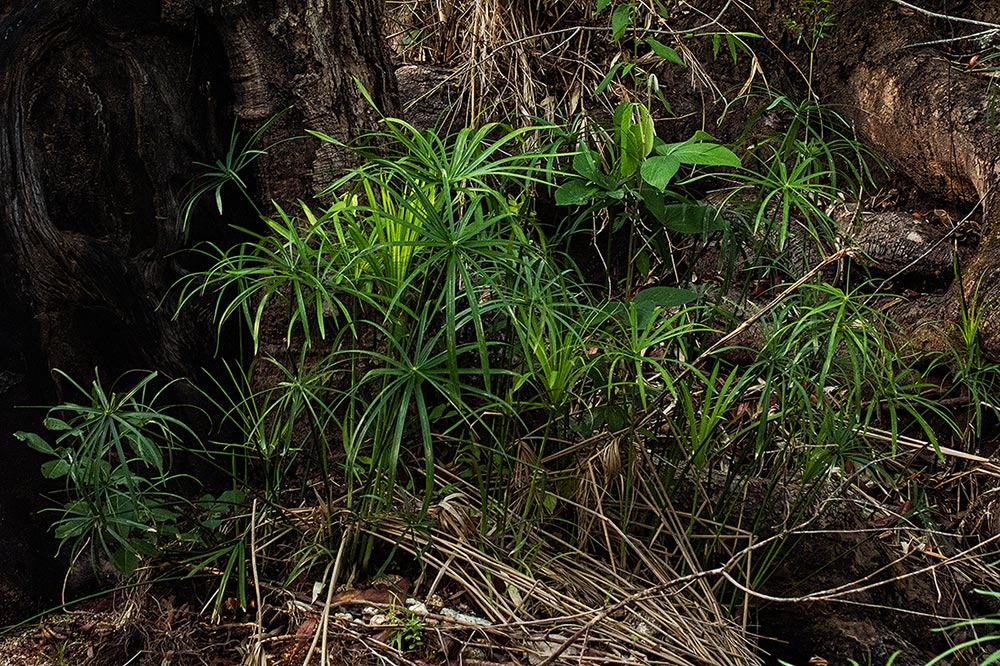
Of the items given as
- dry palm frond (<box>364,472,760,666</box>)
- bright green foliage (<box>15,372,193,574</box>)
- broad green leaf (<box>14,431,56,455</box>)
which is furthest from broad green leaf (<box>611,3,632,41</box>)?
broad green leaf (<box>14,431,56,455</box>)

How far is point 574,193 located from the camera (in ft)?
5.57

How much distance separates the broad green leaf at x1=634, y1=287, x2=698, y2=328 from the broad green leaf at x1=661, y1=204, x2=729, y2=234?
0.12m

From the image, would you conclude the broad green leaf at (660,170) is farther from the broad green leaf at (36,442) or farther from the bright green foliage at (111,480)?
the broad green leaf at (36,442)

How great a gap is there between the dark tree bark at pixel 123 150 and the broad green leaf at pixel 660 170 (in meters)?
0.57

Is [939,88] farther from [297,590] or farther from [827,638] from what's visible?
[297,590]

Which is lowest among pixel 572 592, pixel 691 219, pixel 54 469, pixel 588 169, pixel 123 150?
pixel 572 592

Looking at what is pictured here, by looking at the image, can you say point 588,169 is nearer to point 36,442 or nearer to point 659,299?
point 659,299

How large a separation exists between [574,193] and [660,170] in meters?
0.19

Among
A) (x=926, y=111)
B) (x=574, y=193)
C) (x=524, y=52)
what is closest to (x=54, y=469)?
(x=574, y=193)

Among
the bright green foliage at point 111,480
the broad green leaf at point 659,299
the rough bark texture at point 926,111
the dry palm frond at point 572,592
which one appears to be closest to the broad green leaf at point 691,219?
the broad green leaf at point 659,299

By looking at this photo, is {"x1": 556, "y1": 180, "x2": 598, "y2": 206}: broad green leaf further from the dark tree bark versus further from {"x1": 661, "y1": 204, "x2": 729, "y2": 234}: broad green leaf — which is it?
the dark tree bark

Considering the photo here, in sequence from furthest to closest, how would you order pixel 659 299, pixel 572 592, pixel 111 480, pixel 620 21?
pixel 620 21 → pixel 659 299 → pixel 572 592 → pixel 111 480

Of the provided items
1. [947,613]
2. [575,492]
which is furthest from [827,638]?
[575,492]

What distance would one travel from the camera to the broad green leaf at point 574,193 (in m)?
1.68
